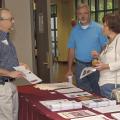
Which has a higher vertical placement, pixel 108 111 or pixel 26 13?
pixel 26 13

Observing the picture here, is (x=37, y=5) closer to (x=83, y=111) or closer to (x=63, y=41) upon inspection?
(x=83, y=111)

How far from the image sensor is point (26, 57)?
19.3 feet

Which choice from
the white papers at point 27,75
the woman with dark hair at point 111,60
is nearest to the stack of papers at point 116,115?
the woman with dark hair at point 111,60

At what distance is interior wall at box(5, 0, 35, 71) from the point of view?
5.75 meters

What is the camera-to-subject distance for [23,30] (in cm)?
582

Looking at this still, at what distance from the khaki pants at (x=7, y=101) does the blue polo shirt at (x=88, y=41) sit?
1287mm

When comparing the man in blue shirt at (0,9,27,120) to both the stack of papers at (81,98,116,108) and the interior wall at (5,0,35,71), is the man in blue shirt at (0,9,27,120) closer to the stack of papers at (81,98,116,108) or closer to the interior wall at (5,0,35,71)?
the stack of papers at (81,98,116,108)

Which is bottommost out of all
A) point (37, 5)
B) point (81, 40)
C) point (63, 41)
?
point (63, 41)

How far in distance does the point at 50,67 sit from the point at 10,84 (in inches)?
93.9

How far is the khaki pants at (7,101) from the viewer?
335cm

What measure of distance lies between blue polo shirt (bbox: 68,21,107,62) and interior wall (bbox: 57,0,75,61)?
1042 centimetres

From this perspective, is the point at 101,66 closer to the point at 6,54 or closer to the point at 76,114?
the point at 76,114

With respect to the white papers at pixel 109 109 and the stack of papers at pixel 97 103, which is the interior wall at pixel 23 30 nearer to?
the stack of papers at pixel 97 103

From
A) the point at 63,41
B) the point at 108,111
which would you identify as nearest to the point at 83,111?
the point at 108,111
